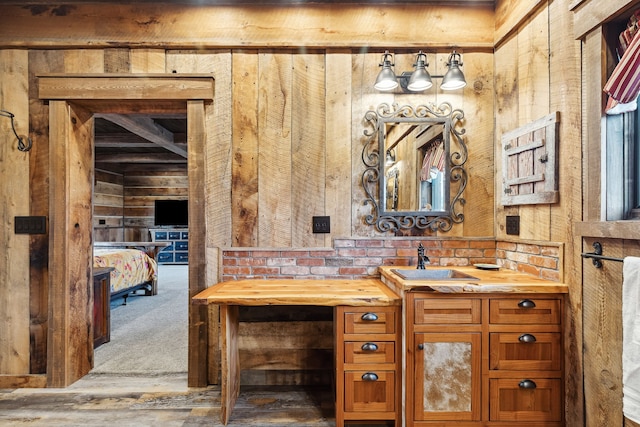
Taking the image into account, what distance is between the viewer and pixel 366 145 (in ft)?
8.20

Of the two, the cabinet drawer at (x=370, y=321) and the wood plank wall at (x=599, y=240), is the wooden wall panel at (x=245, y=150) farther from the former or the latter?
the wood plank wall at (x=599, y=240)

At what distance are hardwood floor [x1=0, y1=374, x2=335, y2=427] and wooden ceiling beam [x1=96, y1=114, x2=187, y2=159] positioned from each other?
267 cm

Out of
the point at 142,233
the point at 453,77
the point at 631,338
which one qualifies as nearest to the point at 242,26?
the point at 453,77

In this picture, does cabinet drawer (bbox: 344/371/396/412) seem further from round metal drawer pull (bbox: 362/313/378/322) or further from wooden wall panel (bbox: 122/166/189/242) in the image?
wooden wall panel (bbox: 122/166/189/242)

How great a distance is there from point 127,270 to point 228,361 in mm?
3284

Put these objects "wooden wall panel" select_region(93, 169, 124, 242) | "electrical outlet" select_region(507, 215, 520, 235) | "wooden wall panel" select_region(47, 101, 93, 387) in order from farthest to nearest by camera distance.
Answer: "wooden wall panel" select_region(93, 169, 124, 242) → "wooden wall panel" select_region(47, 101, 93, 387) → "electrical outlet" select_region(507, 215, 520, 235)

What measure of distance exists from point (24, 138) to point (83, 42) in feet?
2.67

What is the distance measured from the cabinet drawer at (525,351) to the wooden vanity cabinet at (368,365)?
511mm

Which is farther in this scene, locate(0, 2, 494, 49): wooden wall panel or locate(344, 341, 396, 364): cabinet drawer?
locate(0, 2, 494, 49): wooden wall panel

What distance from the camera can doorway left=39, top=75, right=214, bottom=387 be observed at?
2.40m

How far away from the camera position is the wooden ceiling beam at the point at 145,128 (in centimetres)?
407

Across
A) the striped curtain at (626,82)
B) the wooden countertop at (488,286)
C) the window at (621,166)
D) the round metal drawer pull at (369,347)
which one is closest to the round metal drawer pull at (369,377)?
the round metal drawer pull at (369,347)

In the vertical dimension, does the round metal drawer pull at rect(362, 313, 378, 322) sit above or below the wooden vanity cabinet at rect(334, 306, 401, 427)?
above

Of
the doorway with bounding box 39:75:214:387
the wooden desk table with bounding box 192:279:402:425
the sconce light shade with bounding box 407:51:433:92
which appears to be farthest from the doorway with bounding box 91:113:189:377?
the sconce light shade with bounding box 407:51:433:92
